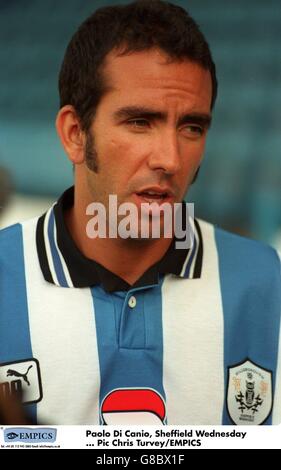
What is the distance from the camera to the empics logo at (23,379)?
1.22m

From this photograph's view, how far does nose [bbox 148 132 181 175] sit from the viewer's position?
1121mm

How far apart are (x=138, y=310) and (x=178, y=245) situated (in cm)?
15

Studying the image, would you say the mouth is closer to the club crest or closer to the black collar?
the black collar

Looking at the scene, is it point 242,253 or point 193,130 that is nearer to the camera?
point 193,130

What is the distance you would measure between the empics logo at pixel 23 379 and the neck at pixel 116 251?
215 millimetres

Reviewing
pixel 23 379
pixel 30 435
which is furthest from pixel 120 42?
pixel 30 435

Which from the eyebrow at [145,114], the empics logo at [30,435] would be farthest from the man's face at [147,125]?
the empics logo at [30,435]

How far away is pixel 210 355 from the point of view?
1.25 m

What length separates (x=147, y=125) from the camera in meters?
1.14

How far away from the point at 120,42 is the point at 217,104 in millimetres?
214

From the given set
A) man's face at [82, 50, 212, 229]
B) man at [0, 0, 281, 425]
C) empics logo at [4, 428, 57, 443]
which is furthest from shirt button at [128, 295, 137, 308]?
empics logo at [4, 428, 57, 443]

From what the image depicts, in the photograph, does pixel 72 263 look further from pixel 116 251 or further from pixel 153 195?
pixel 153 195

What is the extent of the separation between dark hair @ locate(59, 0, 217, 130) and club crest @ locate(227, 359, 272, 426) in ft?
1.59

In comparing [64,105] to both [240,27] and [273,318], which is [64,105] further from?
[273,318]
